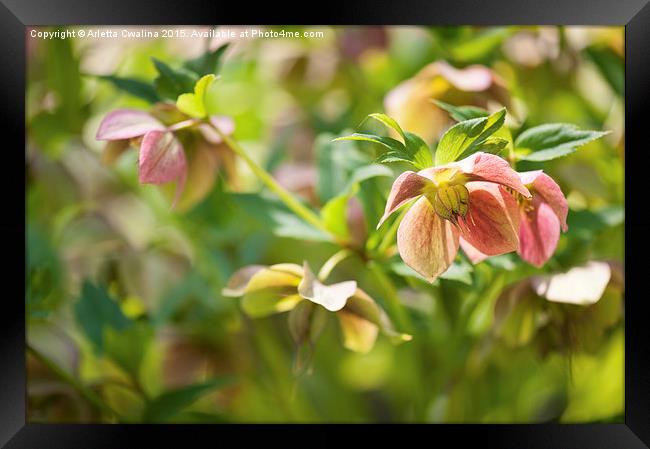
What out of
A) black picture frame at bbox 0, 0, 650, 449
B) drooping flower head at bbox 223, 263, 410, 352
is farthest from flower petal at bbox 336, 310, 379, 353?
black picture frame at bbox 0, 0, 650, 449

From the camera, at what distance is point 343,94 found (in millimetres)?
881

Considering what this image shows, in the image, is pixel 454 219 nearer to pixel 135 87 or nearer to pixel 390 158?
pixel 390 158

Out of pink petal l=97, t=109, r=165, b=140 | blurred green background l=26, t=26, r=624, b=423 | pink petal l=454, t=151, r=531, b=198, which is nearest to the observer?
pink petal l=454, t=151, r=531, b=198

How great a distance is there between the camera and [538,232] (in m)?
0.54

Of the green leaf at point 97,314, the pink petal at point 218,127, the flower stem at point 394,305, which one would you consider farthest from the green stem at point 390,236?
the green leaf at point 97,314

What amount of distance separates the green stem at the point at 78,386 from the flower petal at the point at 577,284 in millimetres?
398

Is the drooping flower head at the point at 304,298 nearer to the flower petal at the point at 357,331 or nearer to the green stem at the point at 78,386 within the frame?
the flower petal at the point at 357,331

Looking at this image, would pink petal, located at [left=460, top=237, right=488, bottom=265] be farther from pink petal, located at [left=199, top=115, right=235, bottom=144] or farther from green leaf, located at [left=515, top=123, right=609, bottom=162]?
pink petal, located at [left=199, top=115, right=235, bottom=144]

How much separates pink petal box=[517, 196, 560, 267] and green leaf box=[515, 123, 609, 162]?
32 mm

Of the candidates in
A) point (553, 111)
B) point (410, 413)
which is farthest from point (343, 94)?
point (410, 413)

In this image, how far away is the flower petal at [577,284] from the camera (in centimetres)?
57

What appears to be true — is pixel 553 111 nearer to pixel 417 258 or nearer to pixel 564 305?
pixel 564 305

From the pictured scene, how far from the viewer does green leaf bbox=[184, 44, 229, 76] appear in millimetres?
578

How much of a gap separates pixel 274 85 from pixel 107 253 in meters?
0.30
